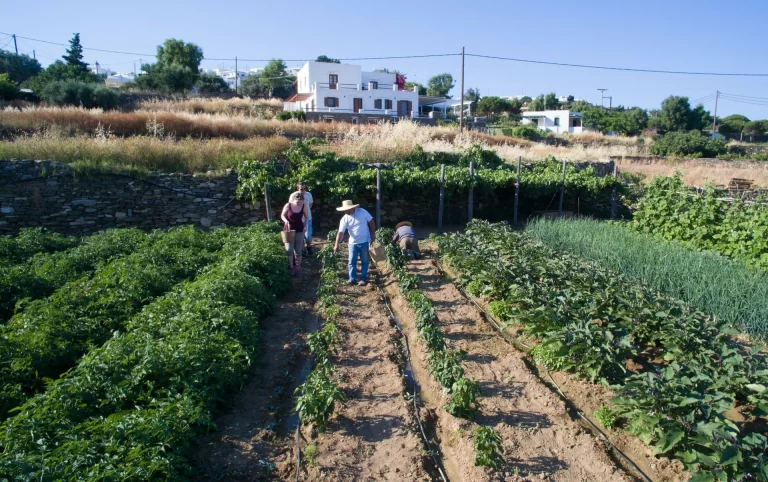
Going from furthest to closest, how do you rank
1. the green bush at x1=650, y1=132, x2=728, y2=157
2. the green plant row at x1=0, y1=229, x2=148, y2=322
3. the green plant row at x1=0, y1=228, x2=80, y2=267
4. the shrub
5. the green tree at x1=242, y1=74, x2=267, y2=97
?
1. the green tree at x1=242, y1=74, x2=267, y2=97
2. the shrub
3. the green bush at x1=650, y1=132, x2=728, y2=157
4. the green plant row at x1=0, y1=228, x2=80, y2=267
5. the green plant row at x1=0, y1=229, x2=148, y2=322

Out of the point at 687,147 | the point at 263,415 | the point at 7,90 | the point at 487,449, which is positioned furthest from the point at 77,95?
the point at 687,147

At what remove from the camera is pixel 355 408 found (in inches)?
204

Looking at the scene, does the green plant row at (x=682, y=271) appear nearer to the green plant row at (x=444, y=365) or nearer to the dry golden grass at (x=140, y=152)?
the green plant row at (x=444, y=365)

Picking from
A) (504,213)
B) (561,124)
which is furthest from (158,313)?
(561,124)

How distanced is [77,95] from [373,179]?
1990 cm

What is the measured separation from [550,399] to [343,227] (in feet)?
15.6

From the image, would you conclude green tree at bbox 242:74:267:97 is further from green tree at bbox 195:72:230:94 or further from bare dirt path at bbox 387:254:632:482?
bare dirt path at bbox 387:254:632:482

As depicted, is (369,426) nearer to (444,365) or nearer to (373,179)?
(444,365)

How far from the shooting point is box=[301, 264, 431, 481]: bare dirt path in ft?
14.0

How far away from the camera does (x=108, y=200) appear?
13352 mm

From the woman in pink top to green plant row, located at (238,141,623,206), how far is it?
12.0 feet

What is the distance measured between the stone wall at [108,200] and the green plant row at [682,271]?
8.00 m

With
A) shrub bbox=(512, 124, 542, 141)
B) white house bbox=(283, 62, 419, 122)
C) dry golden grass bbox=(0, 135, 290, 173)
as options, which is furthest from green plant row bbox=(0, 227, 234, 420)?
white house bbox=(283, 62, 419, 122)

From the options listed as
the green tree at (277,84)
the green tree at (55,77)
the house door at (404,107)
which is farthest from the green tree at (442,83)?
the green tree at (55,77)
